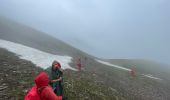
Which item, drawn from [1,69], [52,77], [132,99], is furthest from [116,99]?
[52,77]

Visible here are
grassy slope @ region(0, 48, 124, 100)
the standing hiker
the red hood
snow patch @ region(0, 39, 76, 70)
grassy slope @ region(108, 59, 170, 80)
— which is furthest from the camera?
grassy slope @ region(108, 59, 170, 80)

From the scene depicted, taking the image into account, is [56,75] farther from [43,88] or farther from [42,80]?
[42,80]

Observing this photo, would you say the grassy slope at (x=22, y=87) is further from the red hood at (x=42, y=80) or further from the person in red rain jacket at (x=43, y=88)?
the red hood at (x=42, y=80)

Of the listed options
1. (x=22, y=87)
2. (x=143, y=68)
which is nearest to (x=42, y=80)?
(x=22, y=87)

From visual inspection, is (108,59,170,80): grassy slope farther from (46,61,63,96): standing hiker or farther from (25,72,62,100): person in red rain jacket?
(25,72,62,100): person in red rain jacket

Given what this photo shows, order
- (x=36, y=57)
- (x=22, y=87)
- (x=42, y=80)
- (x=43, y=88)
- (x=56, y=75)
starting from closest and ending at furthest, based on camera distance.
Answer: (x=42, y=80), (x=43, y=88), (x=56, y=75), (x=22, y=87), (x=36, y=57)

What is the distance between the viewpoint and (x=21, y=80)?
972 inches

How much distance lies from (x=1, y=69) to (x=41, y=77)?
68.7ft

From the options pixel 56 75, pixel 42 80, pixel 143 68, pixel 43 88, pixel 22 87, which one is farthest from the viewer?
pixel 143 68

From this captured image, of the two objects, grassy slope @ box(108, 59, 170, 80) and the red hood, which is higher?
grassy slope @ box(108, 59, 170, 80)

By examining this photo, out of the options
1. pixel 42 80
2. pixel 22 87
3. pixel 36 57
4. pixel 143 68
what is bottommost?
pixel 22 87

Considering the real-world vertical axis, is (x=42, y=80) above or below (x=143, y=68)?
below

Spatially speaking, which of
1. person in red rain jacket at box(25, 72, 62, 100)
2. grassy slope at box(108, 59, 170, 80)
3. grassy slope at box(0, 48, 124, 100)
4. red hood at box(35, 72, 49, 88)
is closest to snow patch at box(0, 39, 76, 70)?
grassy slope at box(0, 48, 124, 100)

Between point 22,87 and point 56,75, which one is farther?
point 22,87
